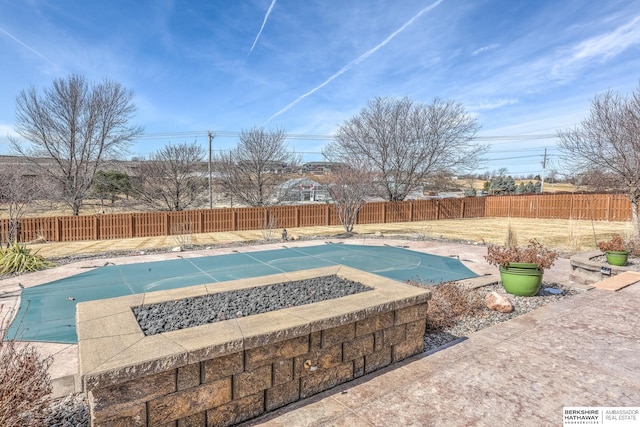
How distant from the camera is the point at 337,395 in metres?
2.50

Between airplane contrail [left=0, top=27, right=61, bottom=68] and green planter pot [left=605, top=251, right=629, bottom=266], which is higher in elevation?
airplane contrail [left=0, top=27, right=61, bottom=68]

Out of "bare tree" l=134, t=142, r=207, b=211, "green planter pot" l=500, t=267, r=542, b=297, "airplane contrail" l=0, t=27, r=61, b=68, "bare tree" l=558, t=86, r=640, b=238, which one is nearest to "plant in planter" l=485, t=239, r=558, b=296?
"green planter pot" l=500, t=267, r=542, b=297

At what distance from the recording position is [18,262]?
8.05m

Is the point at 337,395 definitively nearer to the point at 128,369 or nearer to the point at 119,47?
the point at 128,369

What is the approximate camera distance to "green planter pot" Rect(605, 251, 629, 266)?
6.89 m

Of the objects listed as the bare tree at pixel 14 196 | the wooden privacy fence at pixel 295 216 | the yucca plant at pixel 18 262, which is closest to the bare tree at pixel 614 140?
the wooden privacy fence at pixel 295 216

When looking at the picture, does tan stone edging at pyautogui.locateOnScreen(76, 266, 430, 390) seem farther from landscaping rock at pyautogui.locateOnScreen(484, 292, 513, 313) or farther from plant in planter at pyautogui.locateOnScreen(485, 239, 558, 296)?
plant in planter at pyautogui.locateOnScreen(485, 239, 558, 296)

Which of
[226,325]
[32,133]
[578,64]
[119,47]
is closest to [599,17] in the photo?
[578,64]

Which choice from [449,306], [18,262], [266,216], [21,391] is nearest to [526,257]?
[449,306]

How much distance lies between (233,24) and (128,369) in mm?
13521

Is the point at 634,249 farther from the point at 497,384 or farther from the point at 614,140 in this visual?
the point at 497,384

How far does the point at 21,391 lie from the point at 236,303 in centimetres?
144

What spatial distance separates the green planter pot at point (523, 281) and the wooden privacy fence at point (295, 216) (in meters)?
9.07

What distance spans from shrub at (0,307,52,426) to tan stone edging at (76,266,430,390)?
322mm
